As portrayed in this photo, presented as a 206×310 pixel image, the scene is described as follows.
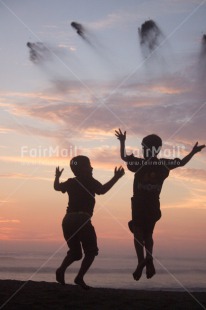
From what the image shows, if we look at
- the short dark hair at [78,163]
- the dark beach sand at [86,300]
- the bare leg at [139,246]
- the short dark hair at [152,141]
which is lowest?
the dark beach sand at [86,300]

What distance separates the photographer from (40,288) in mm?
9578

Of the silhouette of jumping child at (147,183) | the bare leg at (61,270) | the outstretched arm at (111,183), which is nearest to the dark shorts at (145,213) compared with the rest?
the silhouette of jumping child at (147,183)

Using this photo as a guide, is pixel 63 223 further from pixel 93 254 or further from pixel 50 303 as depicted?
pixel 50 303

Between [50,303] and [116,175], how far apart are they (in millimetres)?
2847

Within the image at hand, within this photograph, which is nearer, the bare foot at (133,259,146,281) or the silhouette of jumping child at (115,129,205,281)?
the bare foot at (133,259,146,281)

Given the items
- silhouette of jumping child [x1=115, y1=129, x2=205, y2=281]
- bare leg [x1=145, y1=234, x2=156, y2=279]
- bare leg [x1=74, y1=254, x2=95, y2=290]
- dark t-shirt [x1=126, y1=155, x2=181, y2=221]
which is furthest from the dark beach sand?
dark t-shirt [x1=126, y1=155, x2=181, y2=221]

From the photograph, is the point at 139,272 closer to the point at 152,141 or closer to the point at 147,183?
the point at 147,183

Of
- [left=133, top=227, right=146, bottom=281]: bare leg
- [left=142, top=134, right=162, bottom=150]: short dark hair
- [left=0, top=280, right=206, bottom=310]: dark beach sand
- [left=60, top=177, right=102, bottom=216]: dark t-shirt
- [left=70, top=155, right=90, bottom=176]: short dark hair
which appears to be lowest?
[left=0, top=280, right=206, bottom=310]: dark beach sand

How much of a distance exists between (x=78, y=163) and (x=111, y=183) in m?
0.85

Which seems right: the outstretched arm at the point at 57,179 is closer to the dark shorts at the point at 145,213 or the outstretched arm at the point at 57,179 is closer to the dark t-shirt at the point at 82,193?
the dark t-shirt at the point at 82,193

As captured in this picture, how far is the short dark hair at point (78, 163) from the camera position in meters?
10.3

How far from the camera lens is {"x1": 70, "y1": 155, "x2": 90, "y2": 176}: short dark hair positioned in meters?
10.3

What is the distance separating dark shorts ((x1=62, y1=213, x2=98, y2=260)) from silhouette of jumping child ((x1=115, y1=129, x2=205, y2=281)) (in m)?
0.94

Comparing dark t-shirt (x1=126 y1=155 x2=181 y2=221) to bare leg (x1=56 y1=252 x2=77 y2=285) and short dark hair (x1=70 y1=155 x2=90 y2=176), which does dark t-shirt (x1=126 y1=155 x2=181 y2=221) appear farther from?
bare leg (x1=56 y1=252 x2=77 y2=285)
